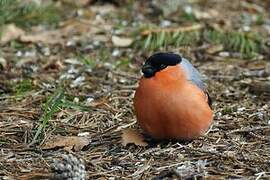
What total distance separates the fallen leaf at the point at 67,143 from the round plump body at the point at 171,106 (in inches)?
14.7

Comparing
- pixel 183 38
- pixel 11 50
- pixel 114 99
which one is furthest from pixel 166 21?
pixel 114 99

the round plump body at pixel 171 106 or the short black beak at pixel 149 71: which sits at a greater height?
the short black beak at pixel 149 71

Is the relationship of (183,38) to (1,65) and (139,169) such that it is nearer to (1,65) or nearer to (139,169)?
(1,65)

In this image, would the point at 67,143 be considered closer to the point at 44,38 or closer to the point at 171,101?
the point at 171,101

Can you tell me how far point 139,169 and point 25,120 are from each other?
1124 millimetres

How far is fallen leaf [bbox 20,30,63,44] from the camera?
20.4 feet

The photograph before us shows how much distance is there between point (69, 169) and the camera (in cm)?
333

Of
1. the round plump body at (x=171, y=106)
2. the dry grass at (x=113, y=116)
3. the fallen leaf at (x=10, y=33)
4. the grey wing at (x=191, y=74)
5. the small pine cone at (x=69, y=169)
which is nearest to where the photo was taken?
the small pine cone at (x=69, y=169)

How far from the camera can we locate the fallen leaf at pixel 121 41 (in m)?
6.24

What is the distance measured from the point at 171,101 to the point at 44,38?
2808mm

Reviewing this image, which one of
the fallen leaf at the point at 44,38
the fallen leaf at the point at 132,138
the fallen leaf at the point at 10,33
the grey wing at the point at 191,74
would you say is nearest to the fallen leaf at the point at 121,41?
the fallen leaf at the point at 44,38

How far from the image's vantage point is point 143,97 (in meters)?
3.77

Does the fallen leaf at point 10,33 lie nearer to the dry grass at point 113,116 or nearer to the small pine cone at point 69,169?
the dry grass at point 113,116

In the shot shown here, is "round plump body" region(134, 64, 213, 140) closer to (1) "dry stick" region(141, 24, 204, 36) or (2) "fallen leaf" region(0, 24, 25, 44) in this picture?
(1) "dry stick" region(141, 24, 204, 36)
